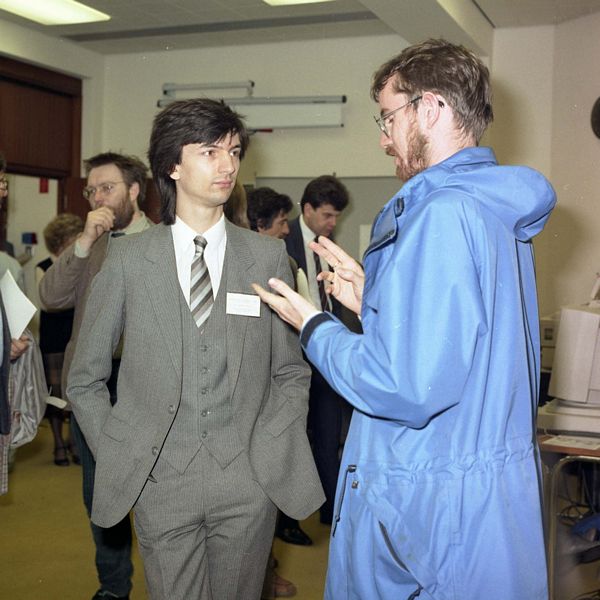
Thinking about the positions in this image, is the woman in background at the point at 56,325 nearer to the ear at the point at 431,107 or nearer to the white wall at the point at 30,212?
the white wall at the point at 30,212

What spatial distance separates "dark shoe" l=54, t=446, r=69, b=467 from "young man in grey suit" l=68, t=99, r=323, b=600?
12.9 ft

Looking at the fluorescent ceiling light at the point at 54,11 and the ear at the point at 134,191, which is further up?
the fluorescent ceiling light at the point at 54,11

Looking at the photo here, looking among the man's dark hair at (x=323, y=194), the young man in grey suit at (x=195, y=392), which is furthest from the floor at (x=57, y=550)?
the man's dark hair at (x=323, y=194)

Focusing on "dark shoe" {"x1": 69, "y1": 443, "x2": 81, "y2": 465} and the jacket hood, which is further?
"dark shoe" {"x1": 69, "y1": 443, "x2": 81, "y2": 465}

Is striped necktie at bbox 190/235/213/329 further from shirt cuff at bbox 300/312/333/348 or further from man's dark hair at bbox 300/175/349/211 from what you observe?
man's dark hair at bbox 300/175/349/211

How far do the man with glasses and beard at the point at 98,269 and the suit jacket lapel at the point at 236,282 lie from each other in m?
0.96

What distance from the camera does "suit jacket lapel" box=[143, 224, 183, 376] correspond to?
6.36 ft

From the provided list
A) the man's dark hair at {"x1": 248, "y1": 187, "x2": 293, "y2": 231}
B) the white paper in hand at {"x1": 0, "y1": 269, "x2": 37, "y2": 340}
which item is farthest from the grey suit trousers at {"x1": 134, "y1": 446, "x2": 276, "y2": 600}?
the man's dark hair at {"x1": 248, "y1": 187, "x2": 293, "y2": 231}

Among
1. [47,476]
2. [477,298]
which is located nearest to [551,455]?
[477,298]

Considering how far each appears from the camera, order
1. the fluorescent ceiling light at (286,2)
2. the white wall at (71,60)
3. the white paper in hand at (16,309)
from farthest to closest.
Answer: the white wall at (71,60), the fluorescent ceiling light at (286,2), the white paper in hand at (16,309)

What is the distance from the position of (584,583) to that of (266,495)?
2.30 m

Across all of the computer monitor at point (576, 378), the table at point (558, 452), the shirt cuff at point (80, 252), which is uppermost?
the shirt cuff at point (80, 252)

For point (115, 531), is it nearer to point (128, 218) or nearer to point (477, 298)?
point (128, 218)

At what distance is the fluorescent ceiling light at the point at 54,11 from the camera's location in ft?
20.7
